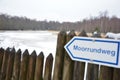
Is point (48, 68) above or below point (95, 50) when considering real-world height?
below

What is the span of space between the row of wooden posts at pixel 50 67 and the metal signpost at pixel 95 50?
0.06 m

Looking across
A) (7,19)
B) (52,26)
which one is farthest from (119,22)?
(7,19)

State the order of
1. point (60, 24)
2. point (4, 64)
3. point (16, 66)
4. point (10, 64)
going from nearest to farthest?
point (16, 66) < point (10, 64) < point (4, 64) < point (60, 24)

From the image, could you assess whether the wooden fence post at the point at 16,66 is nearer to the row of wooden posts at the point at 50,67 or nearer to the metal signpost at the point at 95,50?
the row of wooden posts at the point at 50,67

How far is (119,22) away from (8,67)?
7986 centimetres

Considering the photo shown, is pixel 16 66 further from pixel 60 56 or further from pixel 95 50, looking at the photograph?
pixel 95 50

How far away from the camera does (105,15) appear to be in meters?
92.6

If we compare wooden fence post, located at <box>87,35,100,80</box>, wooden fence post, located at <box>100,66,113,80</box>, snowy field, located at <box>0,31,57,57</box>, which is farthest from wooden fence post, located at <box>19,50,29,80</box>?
snowy field, located at <box>0,31,57,57</box>

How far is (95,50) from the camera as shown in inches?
94.1

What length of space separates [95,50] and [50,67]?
736mm

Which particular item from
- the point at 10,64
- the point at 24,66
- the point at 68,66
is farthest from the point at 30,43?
the point at 68,66

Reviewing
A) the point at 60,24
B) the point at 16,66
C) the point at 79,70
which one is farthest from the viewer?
the point at 60,24

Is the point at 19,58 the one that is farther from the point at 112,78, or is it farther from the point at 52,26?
the point at 52,26

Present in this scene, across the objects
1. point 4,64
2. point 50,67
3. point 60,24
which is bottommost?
point 60,24
